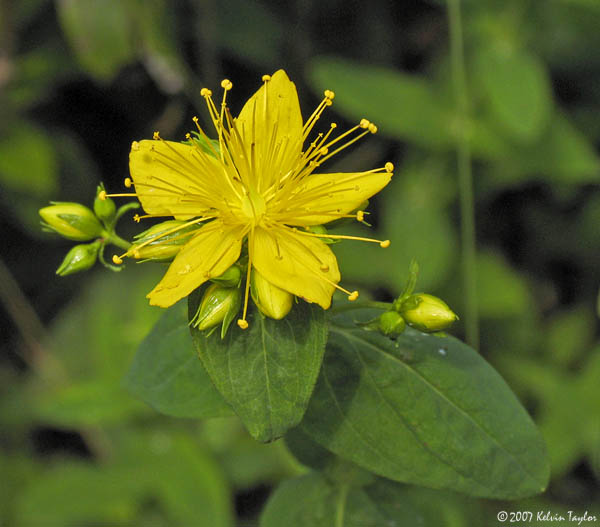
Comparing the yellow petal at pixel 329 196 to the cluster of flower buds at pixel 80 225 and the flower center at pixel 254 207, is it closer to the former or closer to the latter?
Result: the flower center at pixel 254 207

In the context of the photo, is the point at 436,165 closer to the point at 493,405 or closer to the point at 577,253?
the point at 577,253

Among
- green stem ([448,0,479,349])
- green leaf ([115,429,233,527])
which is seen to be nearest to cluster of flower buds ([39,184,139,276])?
green leaf ([115,429,233,527])

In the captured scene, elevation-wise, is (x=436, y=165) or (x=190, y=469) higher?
(x=436, y=165)

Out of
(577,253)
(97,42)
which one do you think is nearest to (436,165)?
(577,253)

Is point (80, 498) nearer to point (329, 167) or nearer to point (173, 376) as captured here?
point (173, 376)

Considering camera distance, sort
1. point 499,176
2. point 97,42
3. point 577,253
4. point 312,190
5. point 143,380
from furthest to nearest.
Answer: point 577,253, point 499,176, point 97,42, point 143,380, point 312,190

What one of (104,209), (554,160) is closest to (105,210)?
(104,209)
